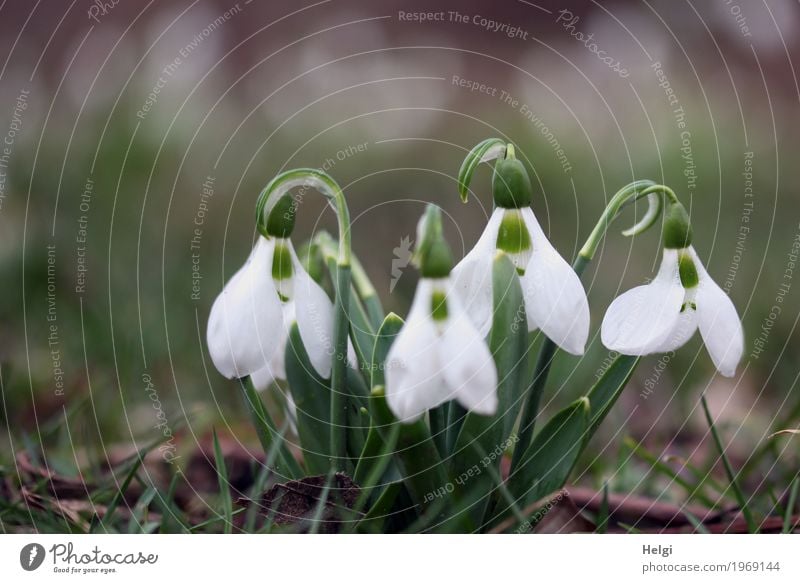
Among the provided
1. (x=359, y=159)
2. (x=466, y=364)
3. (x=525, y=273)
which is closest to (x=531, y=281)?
(x=525, y=273)

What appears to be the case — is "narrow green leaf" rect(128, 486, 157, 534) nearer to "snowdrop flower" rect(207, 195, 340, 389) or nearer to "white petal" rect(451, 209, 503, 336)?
"snowdrop flower" rect(207, 195, 340, 389)

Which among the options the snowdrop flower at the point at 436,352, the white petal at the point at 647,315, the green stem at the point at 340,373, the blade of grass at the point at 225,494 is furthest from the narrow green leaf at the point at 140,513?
the white petal at the point at 647,315

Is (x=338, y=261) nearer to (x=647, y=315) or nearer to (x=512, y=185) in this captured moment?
(x=512, y=185)

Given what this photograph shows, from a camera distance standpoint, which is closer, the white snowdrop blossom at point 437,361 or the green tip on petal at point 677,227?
the white snowdrop blossom at point 437,361

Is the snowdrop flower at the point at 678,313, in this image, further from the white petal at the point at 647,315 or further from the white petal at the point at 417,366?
the white petal at the point at 417,366

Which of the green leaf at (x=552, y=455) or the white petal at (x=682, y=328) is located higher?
the white petal at (x=682, y=328)

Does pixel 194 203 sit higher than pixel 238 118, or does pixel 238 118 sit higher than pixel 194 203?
pixel 238 118
